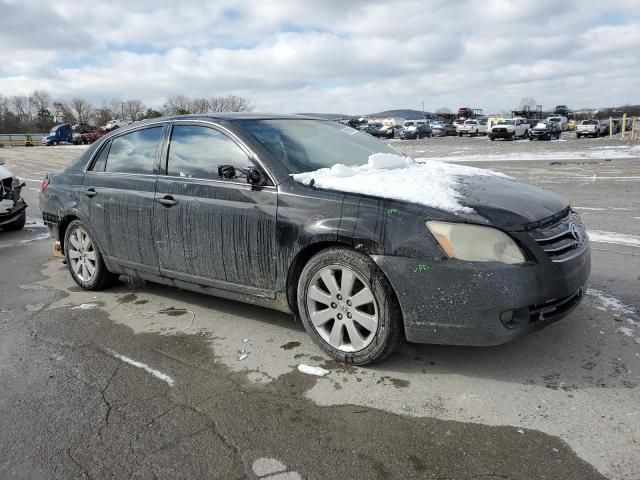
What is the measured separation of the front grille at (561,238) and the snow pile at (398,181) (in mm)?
Result: 453

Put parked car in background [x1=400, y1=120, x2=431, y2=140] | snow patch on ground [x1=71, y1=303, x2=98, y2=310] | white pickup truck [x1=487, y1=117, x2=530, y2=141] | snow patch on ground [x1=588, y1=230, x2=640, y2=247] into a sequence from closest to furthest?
snow patch on ground [x1=71, y1=303, x2=98, y2=310]
snow patch on ground [x1=588, y1=230, x2=640, y2=247]
white pickup truck [x1=487, y1=117, x2=530, y2=141]
parked car in background [x1=400, y1=120, x2=431, y2=140]

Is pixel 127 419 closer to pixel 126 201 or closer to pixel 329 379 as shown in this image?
pixel 329 379

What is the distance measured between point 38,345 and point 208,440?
81.0 inches

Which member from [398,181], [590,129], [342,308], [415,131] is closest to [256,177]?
[398,181]

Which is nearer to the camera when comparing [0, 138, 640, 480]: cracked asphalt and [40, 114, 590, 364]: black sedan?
[0, 138, 640, 480]: cracked asphalt

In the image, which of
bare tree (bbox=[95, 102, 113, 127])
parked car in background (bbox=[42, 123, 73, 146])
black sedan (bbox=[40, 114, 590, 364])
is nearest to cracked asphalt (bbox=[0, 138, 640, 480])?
black sedan (bbox=[40, 114, 590, 364])

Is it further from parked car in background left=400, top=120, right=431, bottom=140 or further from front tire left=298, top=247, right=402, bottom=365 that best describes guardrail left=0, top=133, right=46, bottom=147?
front tire left=298, top=247, right=402, bottom=365

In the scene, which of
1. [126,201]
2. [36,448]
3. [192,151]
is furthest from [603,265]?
[36,448]

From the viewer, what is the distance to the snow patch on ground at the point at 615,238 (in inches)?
253

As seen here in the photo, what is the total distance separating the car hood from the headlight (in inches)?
2.6

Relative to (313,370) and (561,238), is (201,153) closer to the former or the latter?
(313,370)

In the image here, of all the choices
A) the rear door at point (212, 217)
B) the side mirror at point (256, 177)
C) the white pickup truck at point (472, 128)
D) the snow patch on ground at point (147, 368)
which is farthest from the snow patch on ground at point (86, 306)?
the white pickup truck at point (472, 128)

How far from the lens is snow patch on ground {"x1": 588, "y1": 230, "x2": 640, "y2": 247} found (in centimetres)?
643

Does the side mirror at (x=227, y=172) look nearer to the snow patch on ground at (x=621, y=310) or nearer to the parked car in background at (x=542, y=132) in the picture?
the snow patch on ground at (x=621, y=310)
